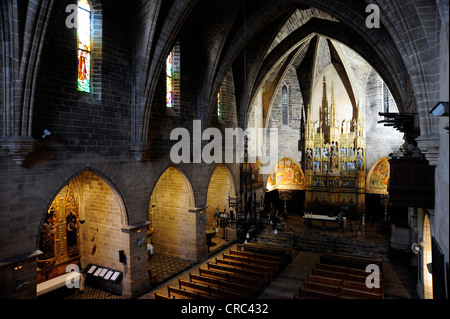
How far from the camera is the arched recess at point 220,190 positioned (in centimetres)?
1914

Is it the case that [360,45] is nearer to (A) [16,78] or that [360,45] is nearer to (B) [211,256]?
(B) [211,256]

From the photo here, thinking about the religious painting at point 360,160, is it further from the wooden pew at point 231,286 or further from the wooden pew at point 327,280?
the wooden pew at point 231,286

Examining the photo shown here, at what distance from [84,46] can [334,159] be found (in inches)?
698

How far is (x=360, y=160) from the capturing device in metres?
21.3

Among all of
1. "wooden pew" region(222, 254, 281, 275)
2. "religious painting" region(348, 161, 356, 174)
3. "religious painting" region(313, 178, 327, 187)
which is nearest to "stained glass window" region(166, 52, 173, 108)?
"wooden pew" region(222, 254, 281, 275)

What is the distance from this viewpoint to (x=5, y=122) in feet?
26.1

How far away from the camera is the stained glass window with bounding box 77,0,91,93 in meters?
10.2

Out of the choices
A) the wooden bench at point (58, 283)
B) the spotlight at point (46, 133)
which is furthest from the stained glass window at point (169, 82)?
the wooden bench at point (58, 283)

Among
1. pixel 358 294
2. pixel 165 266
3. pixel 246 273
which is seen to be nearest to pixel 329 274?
pixel 358 294

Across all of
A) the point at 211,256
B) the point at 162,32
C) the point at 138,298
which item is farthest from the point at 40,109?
the point at 211,256

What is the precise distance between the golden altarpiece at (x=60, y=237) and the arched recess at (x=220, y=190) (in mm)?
8566

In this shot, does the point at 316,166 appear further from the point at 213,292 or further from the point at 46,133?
the point at 46,133

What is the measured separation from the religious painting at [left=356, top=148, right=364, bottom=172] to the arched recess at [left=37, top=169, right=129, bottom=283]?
16.7 metres

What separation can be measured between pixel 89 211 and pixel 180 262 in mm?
5074
